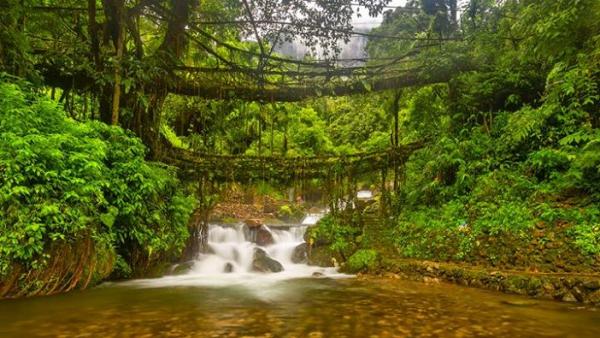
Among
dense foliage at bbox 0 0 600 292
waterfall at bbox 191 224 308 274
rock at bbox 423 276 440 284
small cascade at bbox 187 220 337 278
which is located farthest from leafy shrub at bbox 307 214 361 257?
rock at bbox 423 276 440 284

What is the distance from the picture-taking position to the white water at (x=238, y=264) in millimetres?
10088

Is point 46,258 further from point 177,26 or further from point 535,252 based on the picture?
point 535,252

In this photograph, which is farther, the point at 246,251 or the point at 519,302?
the point at 246,251

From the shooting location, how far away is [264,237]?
16422 millimetres

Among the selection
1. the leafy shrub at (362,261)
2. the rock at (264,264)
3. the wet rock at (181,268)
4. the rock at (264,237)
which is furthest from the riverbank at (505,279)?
the rock at (264,237)

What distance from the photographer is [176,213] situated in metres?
8.63

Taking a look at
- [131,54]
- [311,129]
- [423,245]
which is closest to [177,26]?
[131,54]

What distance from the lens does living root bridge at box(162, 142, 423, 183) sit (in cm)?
1124

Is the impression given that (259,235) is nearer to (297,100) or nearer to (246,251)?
(246,251)

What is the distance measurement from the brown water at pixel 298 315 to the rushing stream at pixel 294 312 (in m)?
0.01

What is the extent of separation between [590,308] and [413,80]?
6425mm

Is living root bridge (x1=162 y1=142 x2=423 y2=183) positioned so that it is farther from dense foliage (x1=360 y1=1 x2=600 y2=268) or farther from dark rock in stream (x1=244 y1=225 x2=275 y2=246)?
dark rock in stream (x1=244 y1=225 x2=275 y2=246)

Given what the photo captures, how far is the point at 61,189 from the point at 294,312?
363cm

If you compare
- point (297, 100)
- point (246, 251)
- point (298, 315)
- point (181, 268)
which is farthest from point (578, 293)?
point (246, 251)
